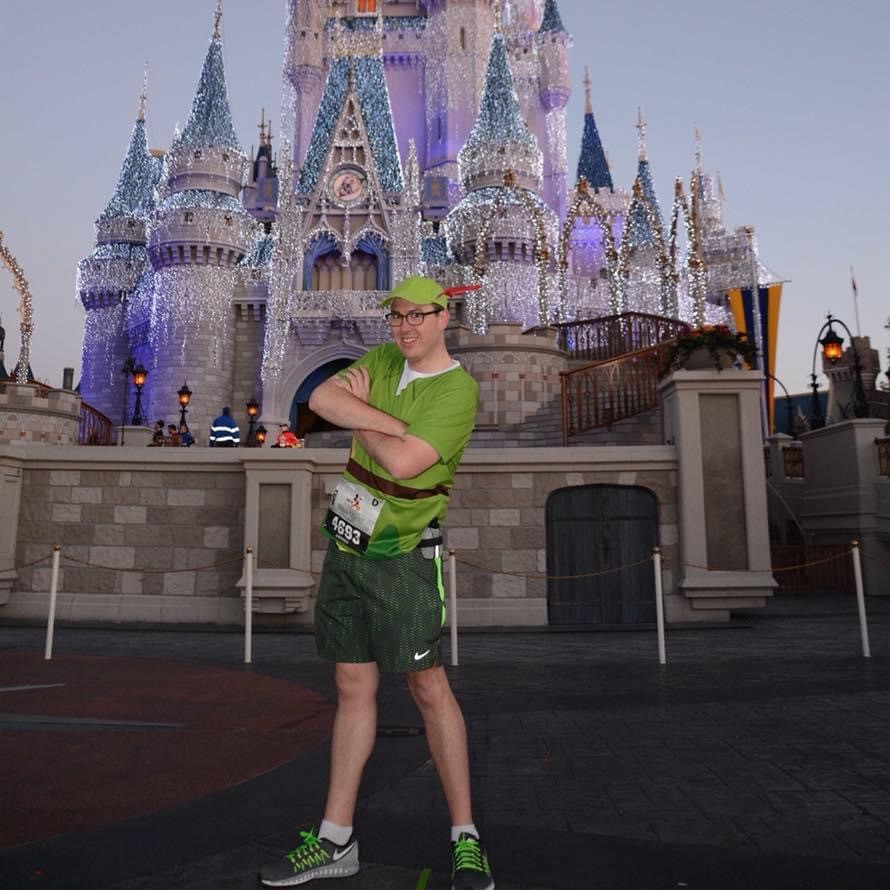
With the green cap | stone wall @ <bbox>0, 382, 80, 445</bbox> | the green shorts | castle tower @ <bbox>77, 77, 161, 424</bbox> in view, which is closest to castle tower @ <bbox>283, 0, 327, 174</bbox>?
castle tower @ <bbox>77, 77, 161, 424</bbox>

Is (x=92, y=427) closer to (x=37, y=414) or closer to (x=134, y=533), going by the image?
(x=37, y=414)

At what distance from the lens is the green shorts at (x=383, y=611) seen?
93.7 inches

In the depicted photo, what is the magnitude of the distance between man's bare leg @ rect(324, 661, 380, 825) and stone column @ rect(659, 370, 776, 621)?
7.55m

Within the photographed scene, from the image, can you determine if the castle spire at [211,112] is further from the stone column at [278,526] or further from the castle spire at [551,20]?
the stone column at [278,526]

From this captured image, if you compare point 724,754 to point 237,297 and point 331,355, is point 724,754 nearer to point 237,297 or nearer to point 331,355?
point 331,355

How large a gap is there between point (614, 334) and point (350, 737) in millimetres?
18606

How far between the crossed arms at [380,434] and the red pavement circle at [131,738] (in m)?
1.68

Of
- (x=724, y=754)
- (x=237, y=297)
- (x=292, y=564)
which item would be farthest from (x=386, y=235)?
(x=724, y=754)

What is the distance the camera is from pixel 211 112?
34531 millimetres

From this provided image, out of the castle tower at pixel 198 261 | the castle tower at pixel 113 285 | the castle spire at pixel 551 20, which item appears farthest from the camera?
the castle spire at pixel 551 20

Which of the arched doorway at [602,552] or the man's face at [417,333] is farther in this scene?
the arched doorway at [602,552]

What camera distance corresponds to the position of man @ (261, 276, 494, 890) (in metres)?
2.34

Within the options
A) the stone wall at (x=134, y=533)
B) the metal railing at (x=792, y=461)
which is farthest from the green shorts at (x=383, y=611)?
the metal railing at (x=792, y=461)

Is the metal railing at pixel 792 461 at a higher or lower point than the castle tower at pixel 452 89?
lower
